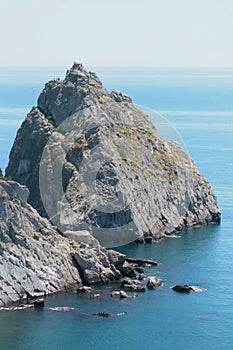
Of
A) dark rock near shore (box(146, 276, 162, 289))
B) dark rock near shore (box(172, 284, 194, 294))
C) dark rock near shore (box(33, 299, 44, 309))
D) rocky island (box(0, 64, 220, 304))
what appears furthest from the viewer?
rocky island (box(0, 64, 220, 304))

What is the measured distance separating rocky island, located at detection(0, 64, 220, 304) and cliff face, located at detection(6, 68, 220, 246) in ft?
0.58

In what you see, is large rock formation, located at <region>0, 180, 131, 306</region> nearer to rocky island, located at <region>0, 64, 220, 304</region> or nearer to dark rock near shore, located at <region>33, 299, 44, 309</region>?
rocky island, located at <region>0, 64, 220, 304</region>

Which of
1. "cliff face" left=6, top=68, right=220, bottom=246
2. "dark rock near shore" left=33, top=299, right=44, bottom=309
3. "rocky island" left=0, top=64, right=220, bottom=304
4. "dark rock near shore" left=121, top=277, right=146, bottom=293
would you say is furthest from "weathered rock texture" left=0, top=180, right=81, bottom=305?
"cliff face" left=6, top=68, right=220, bottom=246

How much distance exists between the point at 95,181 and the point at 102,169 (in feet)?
9.34

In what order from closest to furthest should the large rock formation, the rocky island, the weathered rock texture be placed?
the weathered rock texture → the large rock formation → the rocky island

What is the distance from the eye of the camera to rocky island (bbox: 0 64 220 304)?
135 meters

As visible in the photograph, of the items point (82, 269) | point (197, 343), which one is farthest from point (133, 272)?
point (197, 343)

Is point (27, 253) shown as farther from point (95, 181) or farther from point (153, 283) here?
point (95, 181)

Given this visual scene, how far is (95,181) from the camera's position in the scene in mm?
163750

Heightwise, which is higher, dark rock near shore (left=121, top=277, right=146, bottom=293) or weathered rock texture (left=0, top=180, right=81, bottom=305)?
weathered rock texture (left=0, top=180, right=81, bottom=305)

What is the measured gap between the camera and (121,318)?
116m

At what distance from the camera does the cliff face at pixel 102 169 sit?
525ft

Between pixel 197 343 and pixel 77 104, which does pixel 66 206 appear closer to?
pixel 77 104

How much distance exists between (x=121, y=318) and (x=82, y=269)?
17852mm
